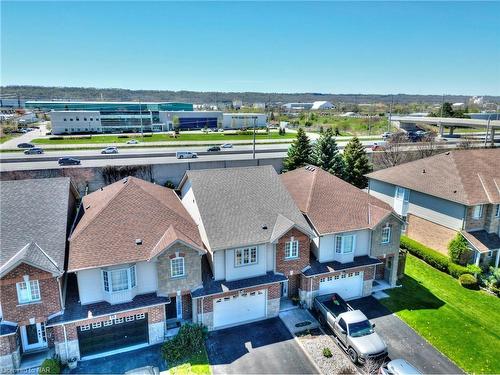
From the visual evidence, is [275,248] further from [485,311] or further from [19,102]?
[19,102]

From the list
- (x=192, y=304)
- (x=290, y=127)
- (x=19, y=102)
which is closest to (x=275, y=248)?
(x=192, y=304)

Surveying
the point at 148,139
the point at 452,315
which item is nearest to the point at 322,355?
the point at 452,315

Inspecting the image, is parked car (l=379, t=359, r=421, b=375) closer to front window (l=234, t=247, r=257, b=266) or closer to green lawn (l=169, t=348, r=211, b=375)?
green lawn (l=169, t=348, r=211, b=375)

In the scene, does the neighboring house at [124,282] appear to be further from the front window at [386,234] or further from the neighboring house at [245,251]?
the front window at [386,234]

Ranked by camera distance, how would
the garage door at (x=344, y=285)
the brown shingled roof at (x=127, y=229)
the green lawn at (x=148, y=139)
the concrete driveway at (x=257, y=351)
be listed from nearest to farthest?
the concrete driveway at (x=257, y=351) → the brown shingled roof at (x=127, y=229) → the garage door at (x=344, y=285) → the green lawn at (x=148, y=139)

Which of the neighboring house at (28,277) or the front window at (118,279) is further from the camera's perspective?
the front window at (118,279)

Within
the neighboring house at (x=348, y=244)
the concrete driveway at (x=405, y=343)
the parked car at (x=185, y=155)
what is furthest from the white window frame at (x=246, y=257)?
the parked car at (x=185, y=155)
